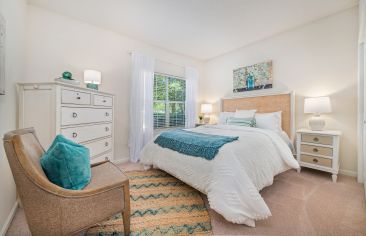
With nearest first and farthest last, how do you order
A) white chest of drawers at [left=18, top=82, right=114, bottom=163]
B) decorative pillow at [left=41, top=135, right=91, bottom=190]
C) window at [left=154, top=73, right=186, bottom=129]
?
decorative pillow at [left=41, top=135, right=91, bottom=190], white chest of drawers at [left=18, top=82, right=114, bottom=163], window at [left=154, top=73, right=186, bottom=129]

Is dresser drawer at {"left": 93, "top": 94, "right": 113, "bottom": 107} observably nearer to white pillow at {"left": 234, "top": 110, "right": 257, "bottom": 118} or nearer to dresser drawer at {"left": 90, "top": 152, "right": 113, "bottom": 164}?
→ dresser drawer at {"left": 90, "top": 152, "right": 113, "bottom": 164}

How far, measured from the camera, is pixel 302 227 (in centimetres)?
136

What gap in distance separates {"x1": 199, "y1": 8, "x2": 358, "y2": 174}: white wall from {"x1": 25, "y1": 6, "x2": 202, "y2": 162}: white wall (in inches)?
103

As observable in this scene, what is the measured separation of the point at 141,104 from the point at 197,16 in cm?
195

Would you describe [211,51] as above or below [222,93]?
above

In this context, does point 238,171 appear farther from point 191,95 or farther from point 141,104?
point 191,95

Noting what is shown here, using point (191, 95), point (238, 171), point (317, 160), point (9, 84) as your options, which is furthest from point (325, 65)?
point (9, 84)

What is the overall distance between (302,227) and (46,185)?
1979mm

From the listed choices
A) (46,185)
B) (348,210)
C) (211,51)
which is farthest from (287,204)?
(211,51)

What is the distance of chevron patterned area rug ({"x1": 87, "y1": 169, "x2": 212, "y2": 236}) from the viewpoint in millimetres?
1330

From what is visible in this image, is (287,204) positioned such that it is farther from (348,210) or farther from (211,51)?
(211,51)

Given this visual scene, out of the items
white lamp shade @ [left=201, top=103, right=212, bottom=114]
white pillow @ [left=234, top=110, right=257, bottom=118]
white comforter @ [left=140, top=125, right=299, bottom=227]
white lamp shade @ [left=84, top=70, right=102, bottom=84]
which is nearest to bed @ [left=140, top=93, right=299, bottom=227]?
white comforter @ [left=140, top=125, right=299, bottom=227]

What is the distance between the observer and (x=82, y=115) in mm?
1920

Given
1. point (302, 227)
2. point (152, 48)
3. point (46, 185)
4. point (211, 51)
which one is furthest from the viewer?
point (211, 51)
